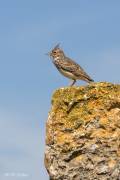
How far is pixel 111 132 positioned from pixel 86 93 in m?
0.89

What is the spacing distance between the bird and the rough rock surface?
897 cm

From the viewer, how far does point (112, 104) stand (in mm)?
10391

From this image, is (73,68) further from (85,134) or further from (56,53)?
(85,134)

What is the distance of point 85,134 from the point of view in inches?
401

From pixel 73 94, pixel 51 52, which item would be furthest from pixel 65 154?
pixel 51 52

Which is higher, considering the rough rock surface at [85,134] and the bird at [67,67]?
the bird at [67,67]

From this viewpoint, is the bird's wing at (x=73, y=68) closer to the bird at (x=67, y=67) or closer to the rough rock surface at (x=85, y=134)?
the bird at (x=67, y=67)

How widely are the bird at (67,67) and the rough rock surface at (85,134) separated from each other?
8.97 metres

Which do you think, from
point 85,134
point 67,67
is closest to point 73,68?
point 67,67

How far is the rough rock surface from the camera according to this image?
9984 mm

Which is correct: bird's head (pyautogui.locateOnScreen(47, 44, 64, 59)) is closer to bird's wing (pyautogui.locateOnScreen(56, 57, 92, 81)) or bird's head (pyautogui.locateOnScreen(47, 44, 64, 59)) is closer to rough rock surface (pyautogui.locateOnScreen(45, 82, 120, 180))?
bird's wing (pyautogui.locateOnScreen(56, 57, 92, 81))

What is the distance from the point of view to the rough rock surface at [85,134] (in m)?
9.98

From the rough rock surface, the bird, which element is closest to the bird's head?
the bird

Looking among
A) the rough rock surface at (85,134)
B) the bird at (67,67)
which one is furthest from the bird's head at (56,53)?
the rough rock surface at (85,134)
